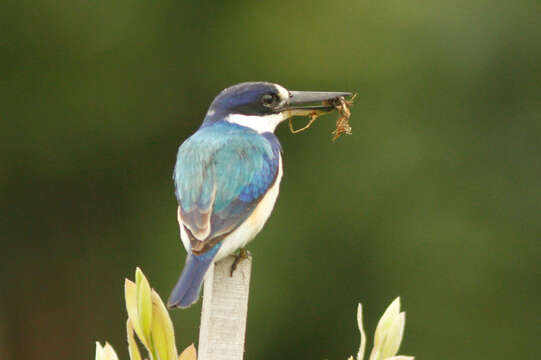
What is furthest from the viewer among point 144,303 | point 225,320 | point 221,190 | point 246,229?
point 246,229

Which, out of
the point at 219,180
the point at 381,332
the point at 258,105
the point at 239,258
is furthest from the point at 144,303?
the point at 258,105

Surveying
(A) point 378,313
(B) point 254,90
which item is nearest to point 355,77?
(A) point 378,313

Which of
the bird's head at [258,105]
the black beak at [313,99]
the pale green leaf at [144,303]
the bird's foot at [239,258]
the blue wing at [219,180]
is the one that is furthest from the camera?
the bird's head at [258,105]

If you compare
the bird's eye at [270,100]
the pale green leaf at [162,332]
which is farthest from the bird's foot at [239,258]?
the bird's eye at [270,100]

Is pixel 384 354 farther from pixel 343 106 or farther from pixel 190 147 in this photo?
pixel 343 106

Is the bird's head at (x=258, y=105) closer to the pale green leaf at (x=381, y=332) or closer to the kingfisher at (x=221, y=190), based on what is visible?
the kingfisher at (x=221, y=190)

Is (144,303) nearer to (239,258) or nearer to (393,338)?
(239,258)

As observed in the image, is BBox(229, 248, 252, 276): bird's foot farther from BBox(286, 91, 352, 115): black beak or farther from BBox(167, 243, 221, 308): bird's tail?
BBox(286, 91, 352, 115): black beak
